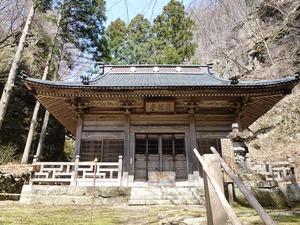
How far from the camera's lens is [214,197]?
271 centimetres

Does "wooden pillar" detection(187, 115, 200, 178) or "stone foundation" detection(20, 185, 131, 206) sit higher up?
"wooden pillar" detection(187, 115, 200, 178)

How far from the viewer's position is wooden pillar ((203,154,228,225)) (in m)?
2.58

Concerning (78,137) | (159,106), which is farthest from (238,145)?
(78,137)

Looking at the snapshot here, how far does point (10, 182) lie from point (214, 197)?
1087cm

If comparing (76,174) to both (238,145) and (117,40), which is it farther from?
(117,40)

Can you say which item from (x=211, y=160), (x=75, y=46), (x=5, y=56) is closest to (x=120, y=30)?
(x=75, y=46)

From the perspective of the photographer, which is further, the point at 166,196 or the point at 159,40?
the point at 159,40

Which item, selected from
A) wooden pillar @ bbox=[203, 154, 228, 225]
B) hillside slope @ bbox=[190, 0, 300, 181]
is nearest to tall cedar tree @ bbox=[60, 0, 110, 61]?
→ hillside slope @ bbox=[190, 0, 300, 181]

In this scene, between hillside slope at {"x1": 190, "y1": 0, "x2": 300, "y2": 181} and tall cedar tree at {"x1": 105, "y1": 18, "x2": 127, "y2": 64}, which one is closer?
hillside slope at {"x1": 190, "y1": 0, "x2": 300, "y2": 181}

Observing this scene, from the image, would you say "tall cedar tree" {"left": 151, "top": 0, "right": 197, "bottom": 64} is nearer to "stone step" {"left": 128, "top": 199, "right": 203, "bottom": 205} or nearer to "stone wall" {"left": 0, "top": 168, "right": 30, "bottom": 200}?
"stone wall" {"left": 0, "top": 168, "right": 30, "bottom": 200}

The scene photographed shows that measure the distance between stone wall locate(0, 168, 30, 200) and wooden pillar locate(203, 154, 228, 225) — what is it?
32.4 feet

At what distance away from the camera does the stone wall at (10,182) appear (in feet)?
32.8

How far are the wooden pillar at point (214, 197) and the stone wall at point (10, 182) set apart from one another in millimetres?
9868

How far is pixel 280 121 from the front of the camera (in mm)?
19328
